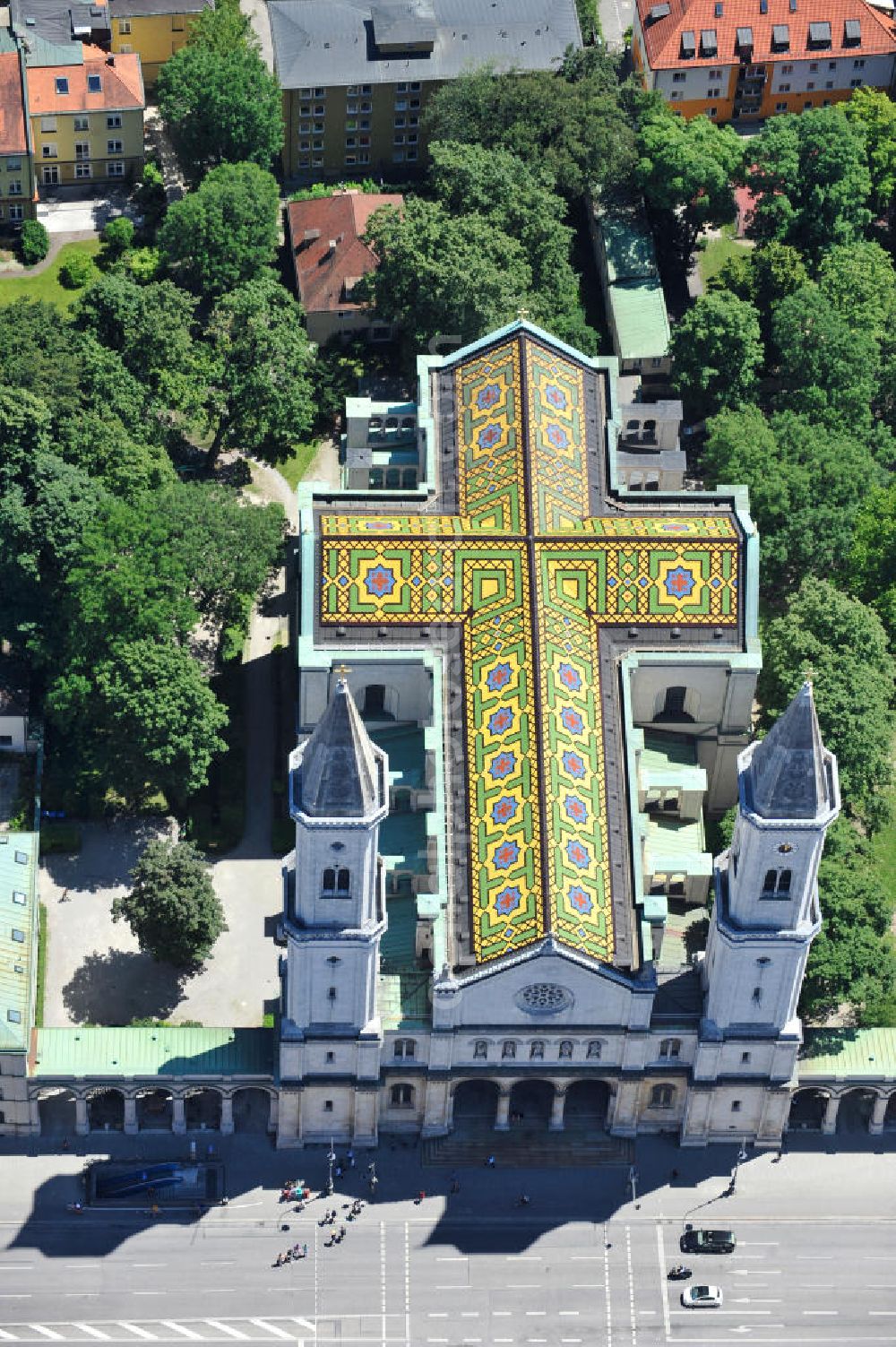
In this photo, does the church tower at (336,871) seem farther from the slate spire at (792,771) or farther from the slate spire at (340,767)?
the slate spire at (792,771)

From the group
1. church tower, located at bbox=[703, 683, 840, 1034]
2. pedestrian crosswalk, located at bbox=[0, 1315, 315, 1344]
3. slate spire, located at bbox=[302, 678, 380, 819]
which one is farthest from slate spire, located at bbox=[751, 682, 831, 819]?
pedestrian crosswalk, located at bbox=[0, 1315, 315, 1344]

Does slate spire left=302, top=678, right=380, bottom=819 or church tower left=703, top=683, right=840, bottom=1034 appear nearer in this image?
slate spire left=302, top=678, right=380, bottom=819

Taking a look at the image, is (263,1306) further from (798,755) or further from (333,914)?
(798,755)

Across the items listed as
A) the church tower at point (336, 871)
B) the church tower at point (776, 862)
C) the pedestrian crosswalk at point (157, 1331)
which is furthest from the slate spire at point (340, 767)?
the pedestrian crosswalk at point (157, 1331)

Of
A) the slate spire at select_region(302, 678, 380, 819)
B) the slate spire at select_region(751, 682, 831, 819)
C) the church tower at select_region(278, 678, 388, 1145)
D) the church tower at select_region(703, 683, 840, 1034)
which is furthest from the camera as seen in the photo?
the church tower at select_region(703, 683, 840, 1034)

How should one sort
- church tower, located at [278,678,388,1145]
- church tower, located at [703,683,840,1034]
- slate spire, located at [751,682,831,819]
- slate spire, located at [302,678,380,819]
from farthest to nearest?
church tower, located at [703,683,840,1034] < church tower, located at [278,678,388,1145] < slate spire, located at [751,682,831,819] < slate spire, located at [302,678,380,819]

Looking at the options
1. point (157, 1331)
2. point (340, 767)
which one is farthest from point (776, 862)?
point (157, 1331)

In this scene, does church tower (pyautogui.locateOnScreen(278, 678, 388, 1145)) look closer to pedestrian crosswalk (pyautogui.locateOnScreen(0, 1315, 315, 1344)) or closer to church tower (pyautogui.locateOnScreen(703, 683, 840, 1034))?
pedestrian crosswalk (pyautogui.locateOnScreen(0, 1315, 315, 1344))

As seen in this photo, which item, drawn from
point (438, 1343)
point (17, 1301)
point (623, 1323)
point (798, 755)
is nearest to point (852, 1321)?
point (623, 1323)
